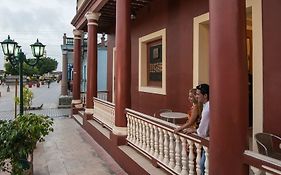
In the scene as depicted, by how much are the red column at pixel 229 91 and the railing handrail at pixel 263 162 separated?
0.22 ft

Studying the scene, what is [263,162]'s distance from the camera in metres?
2.16

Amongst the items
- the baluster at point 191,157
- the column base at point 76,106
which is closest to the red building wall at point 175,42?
the baluster at point 191,157

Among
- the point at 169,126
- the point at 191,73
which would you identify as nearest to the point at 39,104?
the point at 191,73

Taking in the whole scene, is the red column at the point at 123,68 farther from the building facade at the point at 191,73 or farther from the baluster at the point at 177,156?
the baluster at the point at 177,156

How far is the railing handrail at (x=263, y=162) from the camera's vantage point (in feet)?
6.66

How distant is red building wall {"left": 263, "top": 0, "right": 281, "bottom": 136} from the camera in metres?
3.76

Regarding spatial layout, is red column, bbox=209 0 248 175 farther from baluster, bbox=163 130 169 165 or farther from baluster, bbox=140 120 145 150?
baluster, bbox=140 120 145 150

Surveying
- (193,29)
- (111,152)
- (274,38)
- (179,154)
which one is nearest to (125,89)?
(111,152)

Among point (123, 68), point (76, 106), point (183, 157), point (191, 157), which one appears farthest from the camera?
point (76, 106)

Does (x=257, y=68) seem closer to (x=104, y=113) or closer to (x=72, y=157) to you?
(x=72, y=157)

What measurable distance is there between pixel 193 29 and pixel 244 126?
375 cm

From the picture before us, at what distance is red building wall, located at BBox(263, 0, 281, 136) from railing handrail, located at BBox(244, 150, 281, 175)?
1707 millimetres

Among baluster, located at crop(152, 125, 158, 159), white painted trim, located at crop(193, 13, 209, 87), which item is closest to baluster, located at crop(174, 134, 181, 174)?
baluster, located at crop(152, 125, 158, 159)

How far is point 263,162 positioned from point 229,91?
622 millimetres
